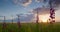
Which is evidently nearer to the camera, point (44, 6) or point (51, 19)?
point (51, 19)

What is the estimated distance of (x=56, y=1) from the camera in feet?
6.46

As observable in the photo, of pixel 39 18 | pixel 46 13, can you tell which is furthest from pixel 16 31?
pixel 46 13

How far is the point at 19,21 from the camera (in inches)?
74.7

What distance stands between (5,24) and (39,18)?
528mm

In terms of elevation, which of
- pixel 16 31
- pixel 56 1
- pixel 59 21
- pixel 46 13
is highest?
pixel 56 1

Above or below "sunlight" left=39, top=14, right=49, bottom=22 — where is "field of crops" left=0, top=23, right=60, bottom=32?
below

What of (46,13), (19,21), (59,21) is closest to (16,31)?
(19,21)

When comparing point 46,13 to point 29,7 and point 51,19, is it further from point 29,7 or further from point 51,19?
point 29,7

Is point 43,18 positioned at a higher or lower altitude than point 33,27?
higher

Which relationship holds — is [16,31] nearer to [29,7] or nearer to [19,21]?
[19,21]

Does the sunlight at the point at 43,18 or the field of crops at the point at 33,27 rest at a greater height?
the sunlight at the point at 43,18

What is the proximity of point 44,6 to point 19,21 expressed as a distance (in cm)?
45

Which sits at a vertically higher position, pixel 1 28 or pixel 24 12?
pixel 24 12

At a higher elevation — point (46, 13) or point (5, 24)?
point (46, 13)
